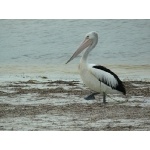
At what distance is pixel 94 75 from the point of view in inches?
229

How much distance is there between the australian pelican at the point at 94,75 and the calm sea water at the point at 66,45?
5cm

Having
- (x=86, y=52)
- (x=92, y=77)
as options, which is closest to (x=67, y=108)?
(x=92, y=77)

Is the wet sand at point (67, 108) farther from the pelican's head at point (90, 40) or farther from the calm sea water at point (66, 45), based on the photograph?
the pelican's head at point (90, 40)

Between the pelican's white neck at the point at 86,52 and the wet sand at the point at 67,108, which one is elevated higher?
the pelican's white neck at the point at 86,52

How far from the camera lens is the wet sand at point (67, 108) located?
5719 mm

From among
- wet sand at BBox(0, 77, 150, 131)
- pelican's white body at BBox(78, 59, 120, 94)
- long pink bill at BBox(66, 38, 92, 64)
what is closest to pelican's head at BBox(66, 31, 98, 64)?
long pink bill at BBox(66, 38, 92, 64)

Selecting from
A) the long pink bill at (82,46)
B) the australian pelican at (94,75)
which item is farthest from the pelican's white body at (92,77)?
the long pink bill at (82,46)

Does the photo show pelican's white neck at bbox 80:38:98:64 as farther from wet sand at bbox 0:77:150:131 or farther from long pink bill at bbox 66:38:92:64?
wet sand at bbox 0:77:150:131

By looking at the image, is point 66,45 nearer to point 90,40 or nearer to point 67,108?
point 90,40

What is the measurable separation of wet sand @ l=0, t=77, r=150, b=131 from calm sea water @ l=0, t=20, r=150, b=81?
15 cm

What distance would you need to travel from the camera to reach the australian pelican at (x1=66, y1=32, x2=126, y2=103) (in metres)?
5.79
